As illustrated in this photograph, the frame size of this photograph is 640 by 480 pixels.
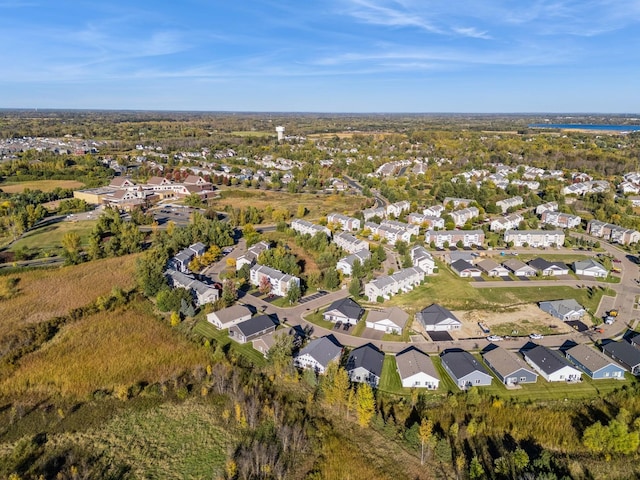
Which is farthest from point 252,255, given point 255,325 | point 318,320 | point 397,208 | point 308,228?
point 397,208

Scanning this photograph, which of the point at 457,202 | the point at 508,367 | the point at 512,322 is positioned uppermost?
the point at 457,202

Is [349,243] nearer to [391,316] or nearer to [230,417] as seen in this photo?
[391,316]

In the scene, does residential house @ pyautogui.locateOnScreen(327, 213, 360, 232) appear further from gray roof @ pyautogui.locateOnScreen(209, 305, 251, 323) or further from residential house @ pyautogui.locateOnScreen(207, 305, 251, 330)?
residential house @ pyautogui.locateOnScreen(207, 305, 251, 330)

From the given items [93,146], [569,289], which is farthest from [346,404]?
[93,146]

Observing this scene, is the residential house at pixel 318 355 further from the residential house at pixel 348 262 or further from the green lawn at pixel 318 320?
the residential house at pixel 348 262

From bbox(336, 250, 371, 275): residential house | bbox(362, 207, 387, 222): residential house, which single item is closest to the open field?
bbox(362, 207, 387, 222): residential house

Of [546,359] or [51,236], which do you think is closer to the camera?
[546,359]
